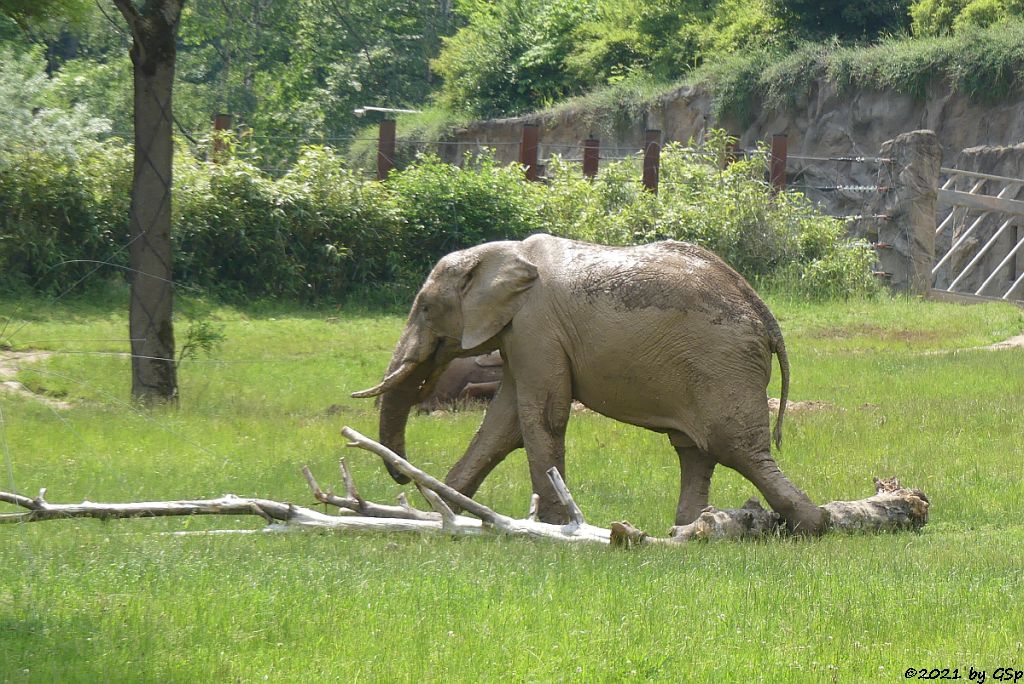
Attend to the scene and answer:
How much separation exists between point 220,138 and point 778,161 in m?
11.9

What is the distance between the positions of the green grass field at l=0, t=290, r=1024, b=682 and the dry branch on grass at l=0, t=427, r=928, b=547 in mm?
142

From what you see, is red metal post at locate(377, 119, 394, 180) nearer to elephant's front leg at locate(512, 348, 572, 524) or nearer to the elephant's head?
the elephant's head

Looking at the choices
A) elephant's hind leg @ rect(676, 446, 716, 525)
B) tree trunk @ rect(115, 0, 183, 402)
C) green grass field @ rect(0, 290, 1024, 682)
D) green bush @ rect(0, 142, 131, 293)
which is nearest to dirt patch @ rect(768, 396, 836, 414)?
green grass field @ rect(0, 290, 1024, 682)

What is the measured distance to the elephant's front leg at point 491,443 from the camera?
10.6 m

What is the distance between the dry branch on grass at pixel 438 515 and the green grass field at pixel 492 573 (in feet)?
0.47

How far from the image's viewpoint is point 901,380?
58.5ft

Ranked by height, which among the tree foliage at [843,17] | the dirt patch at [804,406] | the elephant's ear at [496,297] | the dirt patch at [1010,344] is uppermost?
the tree foliage at [843,17]

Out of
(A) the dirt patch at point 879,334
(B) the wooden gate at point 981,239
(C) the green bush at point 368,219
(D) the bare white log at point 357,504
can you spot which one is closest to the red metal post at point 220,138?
(C) the green bush at point 368,219

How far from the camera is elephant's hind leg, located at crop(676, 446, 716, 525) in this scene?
10.4m

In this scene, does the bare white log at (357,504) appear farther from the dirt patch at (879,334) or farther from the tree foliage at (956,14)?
the tree foliage at (956,14)

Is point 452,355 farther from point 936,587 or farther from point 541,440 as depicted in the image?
point 936,587

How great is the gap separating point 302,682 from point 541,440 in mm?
4332

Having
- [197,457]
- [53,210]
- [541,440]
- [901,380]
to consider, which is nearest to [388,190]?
[53,210]

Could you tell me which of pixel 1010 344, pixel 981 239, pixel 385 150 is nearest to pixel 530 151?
pixel 385 150
